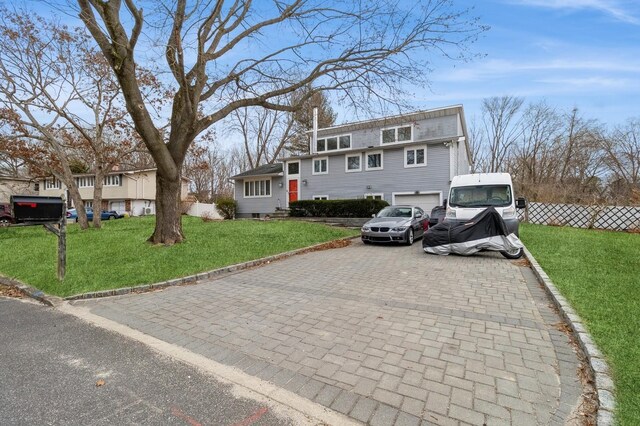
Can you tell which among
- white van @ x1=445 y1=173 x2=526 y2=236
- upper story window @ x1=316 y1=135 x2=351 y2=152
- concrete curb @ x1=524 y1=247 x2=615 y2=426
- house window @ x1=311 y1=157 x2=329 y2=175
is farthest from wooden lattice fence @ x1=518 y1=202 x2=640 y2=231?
concrete curb @ x1=524 y1=247 x2=615 y2=426

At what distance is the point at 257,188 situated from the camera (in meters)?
27.3

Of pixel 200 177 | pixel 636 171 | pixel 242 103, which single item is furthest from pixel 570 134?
pixel 200 177

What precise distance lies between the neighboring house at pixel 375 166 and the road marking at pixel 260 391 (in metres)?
16.6

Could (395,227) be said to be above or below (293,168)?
below

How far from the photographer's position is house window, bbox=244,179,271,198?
87.8 feet

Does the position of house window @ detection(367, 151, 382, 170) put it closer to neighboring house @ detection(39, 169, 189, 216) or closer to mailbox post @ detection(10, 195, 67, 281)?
mailbox post @ detection(10, 195, 67, 281)

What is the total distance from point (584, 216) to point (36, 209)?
21.3m

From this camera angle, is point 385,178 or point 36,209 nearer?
point 36,209

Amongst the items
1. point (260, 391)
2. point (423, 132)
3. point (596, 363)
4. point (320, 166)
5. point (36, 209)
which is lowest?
point (260, 391)

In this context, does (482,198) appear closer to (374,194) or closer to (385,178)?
(385,178)

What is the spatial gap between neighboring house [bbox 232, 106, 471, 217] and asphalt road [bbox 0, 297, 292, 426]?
16.9 m

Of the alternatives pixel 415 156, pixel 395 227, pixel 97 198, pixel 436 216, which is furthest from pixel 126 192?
pixel 395 227

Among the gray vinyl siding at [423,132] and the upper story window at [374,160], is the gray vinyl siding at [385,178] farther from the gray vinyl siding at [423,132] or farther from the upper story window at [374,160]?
the gray vinyl siding at [423,132]

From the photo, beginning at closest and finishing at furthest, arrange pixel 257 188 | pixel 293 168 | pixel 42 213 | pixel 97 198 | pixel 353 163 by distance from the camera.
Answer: pixel 42 213, pixel 97 198, pixel 353 163, pixel 293 168, pixel 257 188
